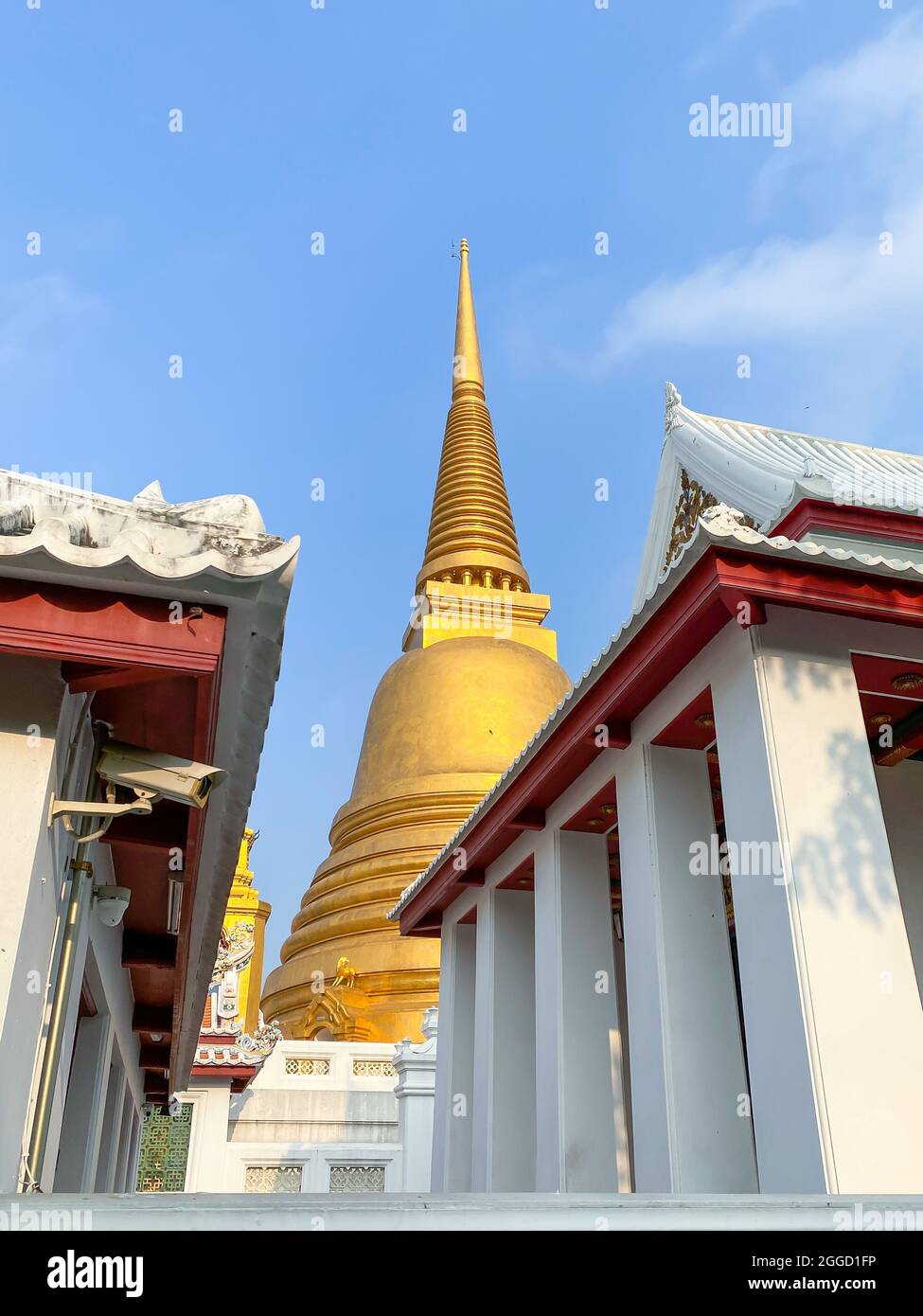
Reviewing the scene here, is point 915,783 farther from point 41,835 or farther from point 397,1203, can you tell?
point 397,1203

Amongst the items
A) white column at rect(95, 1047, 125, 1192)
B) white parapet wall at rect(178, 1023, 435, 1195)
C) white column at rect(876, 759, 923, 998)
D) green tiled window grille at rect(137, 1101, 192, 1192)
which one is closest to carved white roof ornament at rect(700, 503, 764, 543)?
white column at rect(876, 759, 923, 998)

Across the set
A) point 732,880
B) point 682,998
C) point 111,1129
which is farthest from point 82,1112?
point 732,880

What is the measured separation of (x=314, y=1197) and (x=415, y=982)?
14972mm

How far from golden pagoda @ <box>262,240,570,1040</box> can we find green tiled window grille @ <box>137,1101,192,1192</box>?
105 inches

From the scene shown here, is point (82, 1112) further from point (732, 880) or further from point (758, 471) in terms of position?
point (758, 471)

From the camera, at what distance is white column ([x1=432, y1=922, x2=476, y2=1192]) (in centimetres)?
932

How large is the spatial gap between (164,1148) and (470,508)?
50.8 feet

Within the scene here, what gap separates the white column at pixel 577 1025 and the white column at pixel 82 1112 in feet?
9.09

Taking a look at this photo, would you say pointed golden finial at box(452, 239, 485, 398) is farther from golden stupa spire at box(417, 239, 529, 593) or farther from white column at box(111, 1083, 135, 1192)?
white column at box(111, 1083, 135, 1192)

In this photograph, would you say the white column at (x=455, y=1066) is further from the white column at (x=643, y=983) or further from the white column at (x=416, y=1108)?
the white column at (x=416, y=1108)

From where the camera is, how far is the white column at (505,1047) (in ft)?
26.8

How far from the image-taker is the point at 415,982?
1669cm

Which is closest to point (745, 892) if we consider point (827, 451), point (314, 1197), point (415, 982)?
point (314, 1197)

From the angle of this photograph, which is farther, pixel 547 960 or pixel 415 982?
pixel 415 982
